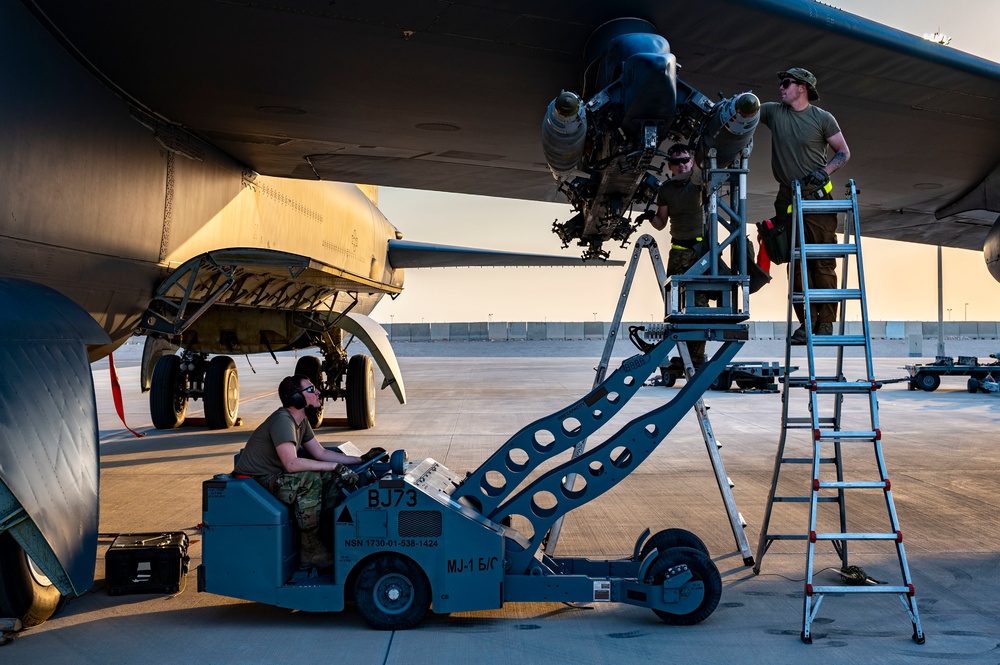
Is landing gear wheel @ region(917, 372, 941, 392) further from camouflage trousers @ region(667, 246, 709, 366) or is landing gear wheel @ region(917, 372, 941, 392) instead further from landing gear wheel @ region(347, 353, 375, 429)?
camouflage trousers @ region(667, 246, 709, 366)

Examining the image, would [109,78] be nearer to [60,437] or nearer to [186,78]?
[186,78]

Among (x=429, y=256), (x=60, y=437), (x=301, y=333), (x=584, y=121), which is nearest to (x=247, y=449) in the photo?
(x=60, y=437)

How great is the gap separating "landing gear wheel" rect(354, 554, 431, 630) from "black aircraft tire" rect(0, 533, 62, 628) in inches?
69.8

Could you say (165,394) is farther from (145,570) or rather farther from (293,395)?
(293,395)

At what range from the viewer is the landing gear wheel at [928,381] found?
866 inches

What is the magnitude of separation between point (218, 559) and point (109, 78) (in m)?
3.70

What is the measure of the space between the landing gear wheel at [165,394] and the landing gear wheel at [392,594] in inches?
433

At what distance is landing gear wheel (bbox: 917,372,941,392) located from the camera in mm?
21984

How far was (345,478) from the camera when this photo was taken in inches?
192

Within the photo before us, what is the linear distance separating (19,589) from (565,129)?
405 centimetres

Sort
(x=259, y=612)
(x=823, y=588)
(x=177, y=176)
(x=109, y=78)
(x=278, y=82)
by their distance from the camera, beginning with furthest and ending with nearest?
1. (x=177, y=176)
2. (x=278, y=82)
3. (x=109, y=78)
4. (x=259, y=612)
5. (x=823, y=588)

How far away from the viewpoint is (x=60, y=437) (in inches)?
174

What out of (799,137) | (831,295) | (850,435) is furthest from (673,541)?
(799,137)

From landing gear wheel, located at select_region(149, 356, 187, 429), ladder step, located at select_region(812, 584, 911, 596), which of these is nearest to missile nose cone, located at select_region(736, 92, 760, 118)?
ladder step, located at select_region(812, 584, 911, 596)
